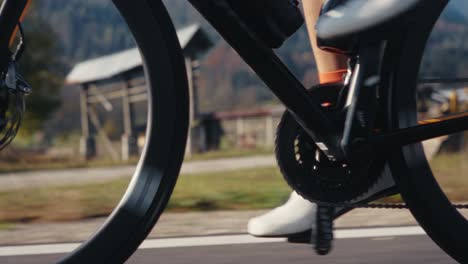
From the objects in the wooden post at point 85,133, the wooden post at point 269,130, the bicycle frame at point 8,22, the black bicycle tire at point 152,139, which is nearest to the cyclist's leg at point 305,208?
the black bicycle tire at point 152,139

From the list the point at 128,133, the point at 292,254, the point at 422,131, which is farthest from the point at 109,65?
the point at 422,131

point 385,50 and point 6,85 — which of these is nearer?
point 6,85

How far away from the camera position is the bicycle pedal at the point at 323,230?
5.82 ft

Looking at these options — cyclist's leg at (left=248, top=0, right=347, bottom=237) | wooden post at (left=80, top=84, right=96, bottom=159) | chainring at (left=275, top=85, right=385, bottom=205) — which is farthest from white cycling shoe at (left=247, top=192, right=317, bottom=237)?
wooden post at (left=80, top=84, right=96, bottom=159)

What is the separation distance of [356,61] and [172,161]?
18.5 inches

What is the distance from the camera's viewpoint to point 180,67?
5.08 ft

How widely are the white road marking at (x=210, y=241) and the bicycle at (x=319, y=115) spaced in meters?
0.66

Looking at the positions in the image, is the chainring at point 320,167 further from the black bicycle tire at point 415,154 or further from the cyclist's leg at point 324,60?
the cyclist's leg at point 324,60

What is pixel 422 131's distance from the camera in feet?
5.51

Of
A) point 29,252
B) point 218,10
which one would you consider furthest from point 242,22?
point 29,252

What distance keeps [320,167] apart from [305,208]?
37cm

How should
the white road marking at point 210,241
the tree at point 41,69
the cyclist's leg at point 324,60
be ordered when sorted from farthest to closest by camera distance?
1. the tree at point 41,69
2. the white road marking at point 210,241
3. the cyclist's leg at point 324,60

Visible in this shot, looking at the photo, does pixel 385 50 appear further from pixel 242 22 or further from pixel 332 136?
pixel 242 22

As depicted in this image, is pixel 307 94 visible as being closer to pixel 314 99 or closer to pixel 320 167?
pixel 314 99
